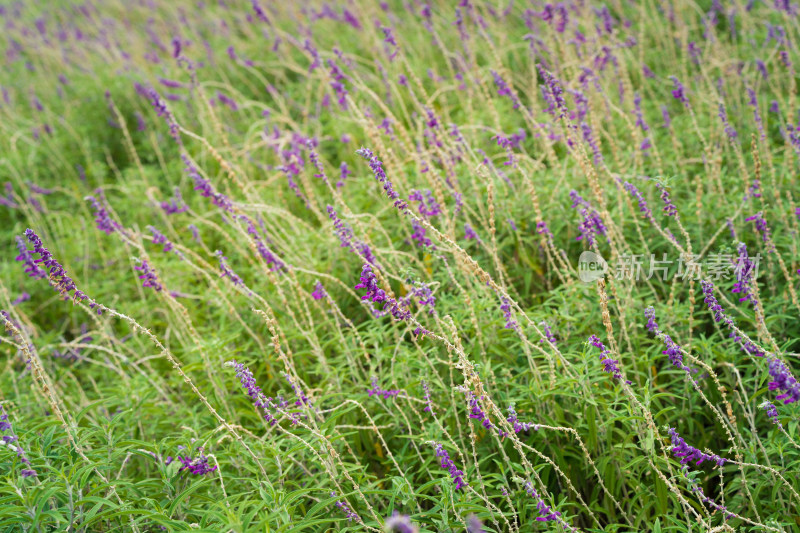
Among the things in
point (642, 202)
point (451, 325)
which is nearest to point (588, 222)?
point (642, 202)

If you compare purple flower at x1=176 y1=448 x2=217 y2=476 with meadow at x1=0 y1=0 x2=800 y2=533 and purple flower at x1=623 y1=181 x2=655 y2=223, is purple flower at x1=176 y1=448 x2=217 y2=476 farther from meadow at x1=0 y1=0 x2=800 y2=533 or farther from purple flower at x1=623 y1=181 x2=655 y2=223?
purple flower at x1=623 y1=181 x2=655 y2=223

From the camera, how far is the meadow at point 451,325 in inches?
91.6

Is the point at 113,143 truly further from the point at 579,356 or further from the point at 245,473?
the point at 579,356

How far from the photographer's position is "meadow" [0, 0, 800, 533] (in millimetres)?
2326

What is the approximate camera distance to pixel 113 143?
7.88 metres

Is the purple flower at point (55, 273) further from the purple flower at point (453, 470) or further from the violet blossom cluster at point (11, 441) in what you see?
the purple flower at point (453, 470)

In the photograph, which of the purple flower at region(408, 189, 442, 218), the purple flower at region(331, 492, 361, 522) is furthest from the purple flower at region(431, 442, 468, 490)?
the purple flower at region(408, 189, 442, 218)

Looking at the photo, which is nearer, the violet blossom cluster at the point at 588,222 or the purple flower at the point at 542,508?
the purple flower at the point at 542,508

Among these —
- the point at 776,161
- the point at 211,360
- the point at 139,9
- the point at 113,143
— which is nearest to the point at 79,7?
the point at 139,9

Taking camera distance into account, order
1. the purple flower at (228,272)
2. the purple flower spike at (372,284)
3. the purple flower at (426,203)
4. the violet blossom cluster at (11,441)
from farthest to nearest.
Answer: the purple flower at (426,203), the purple flower at (228,272), the violet blossom cluster at (11,441), the purple flower spike at (372,284)

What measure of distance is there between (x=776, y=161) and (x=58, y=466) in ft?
14.2

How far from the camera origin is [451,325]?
7.57 feet

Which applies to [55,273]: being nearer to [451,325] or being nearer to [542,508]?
[451,325]

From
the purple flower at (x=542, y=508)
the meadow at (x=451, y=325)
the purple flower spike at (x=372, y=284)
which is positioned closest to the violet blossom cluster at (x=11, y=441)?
the meadow at (x=451, y=325)
